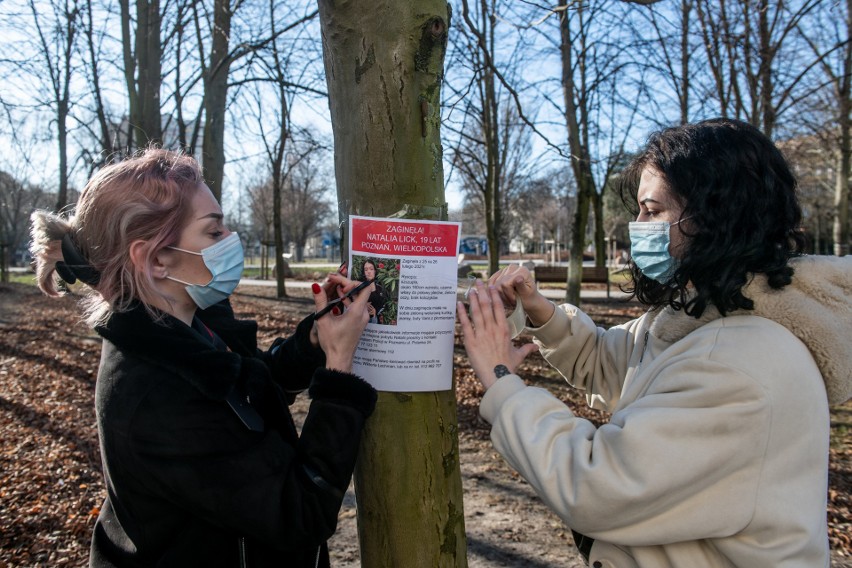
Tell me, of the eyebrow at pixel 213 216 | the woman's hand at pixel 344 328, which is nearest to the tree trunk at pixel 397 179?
the woman's hand at pixel 344 328

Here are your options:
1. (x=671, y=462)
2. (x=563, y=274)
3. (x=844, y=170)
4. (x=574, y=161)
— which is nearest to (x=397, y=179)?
(x=671, y=462)

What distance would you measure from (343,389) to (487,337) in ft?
1.37

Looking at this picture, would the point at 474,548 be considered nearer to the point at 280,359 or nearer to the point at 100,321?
the point at 280,359

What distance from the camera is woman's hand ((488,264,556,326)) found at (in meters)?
1.88

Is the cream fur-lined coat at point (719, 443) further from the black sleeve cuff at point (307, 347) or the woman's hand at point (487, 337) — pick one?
the black sleeve cuff at point (307, 347)

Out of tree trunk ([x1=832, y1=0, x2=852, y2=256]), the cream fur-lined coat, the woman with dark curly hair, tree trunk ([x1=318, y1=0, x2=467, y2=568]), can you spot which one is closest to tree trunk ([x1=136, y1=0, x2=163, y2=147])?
tree trunk ([x1=318, y1=0, x2=467, y2=568])

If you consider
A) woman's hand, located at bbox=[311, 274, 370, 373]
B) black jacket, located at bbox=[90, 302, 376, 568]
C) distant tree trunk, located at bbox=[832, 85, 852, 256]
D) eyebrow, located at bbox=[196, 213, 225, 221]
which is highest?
distant tree trunk, located at bbox=[832, 85, 852, 256]

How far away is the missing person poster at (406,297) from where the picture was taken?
166 centimetres

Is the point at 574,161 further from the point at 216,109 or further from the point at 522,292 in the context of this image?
the point at 522,292

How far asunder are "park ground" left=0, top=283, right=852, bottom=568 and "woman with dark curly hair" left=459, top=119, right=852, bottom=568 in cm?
245

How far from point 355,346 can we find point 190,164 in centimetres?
80

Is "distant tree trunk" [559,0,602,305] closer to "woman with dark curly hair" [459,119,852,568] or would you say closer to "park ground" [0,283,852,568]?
"park ground" [0,283,852,568]

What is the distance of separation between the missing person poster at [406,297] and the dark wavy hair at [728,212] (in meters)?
0.64

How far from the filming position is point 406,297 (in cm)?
166
